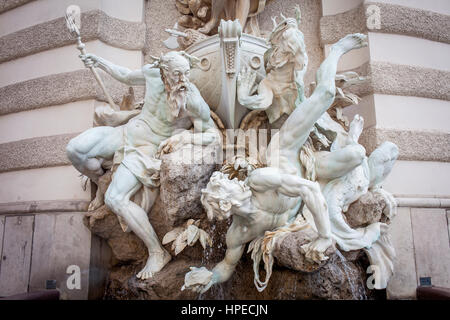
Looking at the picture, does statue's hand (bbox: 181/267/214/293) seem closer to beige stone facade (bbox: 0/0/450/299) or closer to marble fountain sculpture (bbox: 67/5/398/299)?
marble fountain sculpture (bbox: 67/5/398/299)

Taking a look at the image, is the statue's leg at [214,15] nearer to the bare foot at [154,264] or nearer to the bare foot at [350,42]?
the bare foot at [350,42]

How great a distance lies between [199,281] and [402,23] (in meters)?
3.52

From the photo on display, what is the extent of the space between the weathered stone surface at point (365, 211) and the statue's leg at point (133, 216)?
1.49 meters

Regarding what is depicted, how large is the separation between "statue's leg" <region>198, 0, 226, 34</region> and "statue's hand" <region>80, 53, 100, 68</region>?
1.41 m

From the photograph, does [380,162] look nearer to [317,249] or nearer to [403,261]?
[403,261]

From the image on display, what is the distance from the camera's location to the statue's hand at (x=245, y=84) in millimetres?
3209

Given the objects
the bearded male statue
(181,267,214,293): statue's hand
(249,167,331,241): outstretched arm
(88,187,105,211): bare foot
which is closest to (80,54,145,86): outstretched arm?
the bearded male statue

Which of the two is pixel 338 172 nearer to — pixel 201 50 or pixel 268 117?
pixel 268 117

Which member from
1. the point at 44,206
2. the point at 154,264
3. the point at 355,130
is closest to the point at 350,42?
the point at 355,130

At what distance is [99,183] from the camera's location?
3.23 metres

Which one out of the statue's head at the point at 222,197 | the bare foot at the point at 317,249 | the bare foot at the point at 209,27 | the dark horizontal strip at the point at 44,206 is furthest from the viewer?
the bare foot at the point at 209,27

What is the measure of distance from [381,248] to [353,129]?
3.30ft

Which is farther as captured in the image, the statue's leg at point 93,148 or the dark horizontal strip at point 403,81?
the dark horizontal strip at point 403,81

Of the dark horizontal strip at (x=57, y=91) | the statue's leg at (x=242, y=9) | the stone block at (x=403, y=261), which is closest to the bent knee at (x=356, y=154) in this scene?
A: the stone block at (x=403, y=261)
